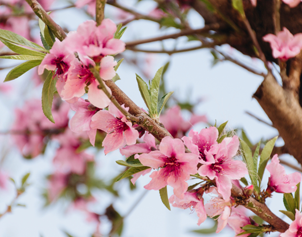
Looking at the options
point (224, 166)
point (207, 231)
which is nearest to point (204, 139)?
point (224, 166)

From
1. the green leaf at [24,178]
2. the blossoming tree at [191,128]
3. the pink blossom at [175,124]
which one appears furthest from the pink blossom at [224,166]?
the green leaf at [24,178]

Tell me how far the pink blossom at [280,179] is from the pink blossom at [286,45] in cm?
33

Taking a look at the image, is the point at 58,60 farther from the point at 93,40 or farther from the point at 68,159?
the point at 68,159

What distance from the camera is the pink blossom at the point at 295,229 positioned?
55cm

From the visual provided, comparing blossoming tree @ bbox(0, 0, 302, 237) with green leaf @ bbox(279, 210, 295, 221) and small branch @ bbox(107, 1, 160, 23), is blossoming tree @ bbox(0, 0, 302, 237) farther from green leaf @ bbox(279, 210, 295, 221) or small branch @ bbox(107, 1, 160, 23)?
small branch @ bbox(107, 1, 160, 23)

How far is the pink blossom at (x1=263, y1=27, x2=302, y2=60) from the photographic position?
30.6 inches

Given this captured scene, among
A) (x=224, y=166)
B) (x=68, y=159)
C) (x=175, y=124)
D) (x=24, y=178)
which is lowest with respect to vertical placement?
(x=68, y=159)

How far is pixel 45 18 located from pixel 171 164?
1.10ft

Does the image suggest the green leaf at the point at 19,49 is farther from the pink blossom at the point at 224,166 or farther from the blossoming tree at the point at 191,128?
the pink blossom at the point at 224,166

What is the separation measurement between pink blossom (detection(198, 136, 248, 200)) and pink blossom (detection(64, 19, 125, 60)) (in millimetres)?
240

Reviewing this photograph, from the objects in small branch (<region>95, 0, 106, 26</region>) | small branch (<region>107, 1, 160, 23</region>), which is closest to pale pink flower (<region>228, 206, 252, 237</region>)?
small branch (<region>95, 0, 106, 26</region>)

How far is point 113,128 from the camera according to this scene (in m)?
0.54

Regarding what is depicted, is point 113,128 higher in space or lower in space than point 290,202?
higher

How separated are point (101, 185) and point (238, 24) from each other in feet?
4.19
